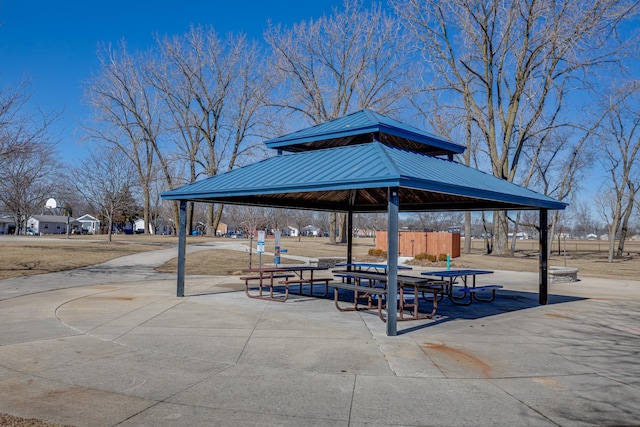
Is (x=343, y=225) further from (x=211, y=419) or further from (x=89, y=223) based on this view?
(x=89, y=223)

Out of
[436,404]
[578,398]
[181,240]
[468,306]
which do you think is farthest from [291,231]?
[436,404]

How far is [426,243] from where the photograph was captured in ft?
121

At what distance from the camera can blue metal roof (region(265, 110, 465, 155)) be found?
11.0 m

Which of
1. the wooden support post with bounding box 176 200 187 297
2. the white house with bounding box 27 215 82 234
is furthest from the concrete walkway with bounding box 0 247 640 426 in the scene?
the white house with bounding box 27 215 82 234

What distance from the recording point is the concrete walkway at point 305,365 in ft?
15.1

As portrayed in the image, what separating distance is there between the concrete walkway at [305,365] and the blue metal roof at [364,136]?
4.01 m

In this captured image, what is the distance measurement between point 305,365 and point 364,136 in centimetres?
674

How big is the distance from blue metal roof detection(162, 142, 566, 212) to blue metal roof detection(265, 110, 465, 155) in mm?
480

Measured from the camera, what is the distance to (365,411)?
15.3 ft

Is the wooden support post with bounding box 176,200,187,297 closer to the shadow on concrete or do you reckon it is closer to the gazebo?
the gazebo

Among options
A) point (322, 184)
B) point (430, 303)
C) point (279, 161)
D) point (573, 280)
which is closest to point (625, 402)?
point (322, 184)

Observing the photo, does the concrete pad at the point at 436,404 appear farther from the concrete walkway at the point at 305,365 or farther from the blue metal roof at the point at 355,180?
the blue metal roof at the point at 355,180

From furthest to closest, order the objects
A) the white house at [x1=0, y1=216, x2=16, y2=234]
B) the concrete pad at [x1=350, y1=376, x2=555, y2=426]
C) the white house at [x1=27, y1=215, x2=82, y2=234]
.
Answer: the white house at [x1=27, y1=215, x2=82, y2=234] < the white house at [x1=0, y1=216, x2=16, y2=234] < the concrete pad at [x1=350, y1=376, x2=555, y2=426]

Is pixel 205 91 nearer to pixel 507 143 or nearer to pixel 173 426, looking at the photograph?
pixel 507 143
